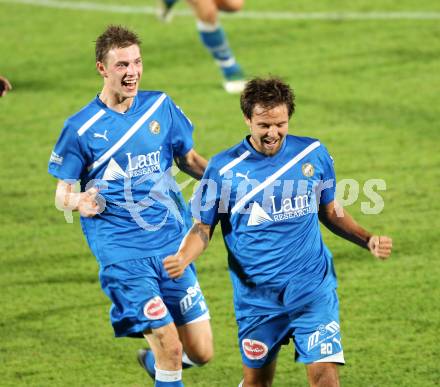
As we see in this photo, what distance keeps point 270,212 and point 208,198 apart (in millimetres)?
309

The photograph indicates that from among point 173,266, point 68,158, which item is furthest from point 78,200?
point 173,266

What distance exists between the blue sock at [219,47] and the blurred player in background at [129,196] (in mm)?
6244

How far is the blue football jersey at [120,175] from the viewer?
6.50m

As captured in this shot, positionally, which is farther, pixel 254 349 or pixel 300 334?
pixel 254 349

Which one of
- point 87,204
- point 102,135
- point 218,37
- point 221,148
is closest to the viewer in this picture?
point 87,204

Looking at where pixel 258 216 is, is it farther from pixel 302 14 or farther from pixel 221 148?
pixel 302 14

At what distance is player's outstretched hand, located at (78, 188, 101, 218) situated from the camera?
625cm

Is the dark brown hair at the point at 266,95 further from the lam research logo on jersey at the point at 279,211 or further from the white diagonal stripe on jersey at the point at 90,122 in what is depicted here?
the white diagonal stripe on jersey at the point at 90,122

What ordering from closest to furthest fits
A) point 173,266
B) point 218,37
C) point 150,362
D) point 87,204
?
point 173,266 → point 87,204 → point 150,362 → point 218,37

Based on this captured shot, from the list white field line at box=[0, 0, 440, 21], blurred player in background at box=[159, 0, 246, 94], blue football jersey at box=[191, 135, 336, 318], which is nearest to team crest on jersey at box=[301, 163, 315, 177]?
blue football jersey at box=[191, 135, 336, 318]

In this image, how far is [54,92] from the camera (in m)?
13.3

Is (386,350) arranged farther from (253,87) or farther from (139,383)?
(253,87)

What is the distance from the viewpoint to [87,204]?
6250 millimetres

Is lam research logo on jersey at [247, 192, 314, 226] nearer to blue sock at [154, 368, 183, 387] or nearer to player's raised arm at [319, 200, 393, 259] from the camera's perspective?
player's raised arm at [319, 200, 393, 259]
